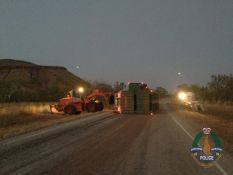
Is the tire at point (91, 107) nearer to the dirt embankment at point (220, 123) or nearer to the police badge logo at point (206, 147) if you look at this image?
the dirt embankment at point (220, 123)

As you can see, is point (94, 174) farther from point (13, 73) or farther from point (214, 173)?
point (13, 73)

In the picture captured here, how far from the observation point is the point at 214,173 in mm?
11570

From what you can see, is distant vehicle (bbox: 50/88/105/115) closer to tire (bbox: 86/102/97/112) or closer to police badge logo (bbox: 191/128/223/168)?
tire (bbox: 86/102/97/112)

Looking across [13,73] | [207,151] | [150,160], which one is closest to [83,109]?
[150,160]

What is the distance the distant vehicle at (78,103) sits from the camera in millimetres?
45938

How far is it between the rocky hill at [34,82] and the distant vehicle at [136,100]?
5619 centimetres

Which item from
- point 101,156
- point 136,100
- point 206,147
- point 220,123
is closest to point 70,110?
point 136,100

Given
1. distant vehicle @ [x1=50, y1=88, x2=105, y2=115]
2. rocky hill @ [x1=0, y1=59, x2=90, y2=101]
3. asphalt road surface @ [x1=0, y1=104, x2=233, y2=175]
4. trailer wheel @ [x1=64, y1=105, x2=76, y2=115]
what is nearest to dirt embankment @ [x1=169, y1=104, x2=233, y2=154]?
asphalt road surface @ [x1=0, y1=104, x2=233, y2=175]

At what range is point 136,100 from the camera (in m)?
45.1

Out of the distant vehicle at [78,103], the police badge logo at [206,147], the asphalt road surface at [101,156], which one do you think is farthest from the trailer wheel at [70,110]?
the police badge logo at [206,147]

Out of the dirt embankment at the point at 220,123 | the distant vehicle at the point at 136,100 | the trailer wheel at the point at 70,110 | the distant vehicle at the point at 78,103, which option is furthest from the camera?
the distant vehicle at the point at 78,103

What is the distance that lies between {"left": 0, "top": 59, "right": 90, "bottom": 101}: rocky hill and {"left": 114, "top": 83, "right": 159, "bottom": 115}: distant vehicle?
5619 cm

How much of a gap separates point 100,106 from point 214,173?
127 ft

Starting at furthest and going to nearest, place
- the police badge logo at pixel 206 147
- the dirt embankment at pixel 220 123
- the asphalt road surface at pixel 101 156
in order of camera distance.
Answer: the dirt embankment at pixel 220 123 < the asphalt road surface at pixel 101 156 < the police badge logo at pixel 206 147
